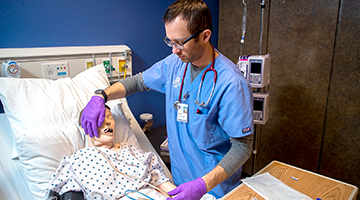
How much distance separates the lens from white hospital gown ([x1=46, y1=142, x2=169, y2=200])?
1.11 m

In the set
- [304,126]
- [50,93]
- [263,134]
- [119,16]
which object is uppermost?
[119,16]

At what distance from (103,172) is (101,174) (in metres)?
0.01

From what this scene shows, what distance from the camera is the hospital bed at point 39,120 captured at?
1131 millimetres

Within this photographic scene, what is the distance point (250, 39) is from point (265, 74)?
766 millimetres

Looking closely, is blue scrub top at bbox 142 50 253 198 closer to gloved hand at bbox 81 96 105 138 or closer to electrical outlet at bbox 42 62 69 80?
gloved hand at bbox 81 96 105 138

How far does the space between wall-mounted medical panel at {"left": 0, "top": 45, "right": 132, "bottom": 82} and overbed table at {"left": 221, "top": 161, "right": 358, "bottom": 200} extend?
3.91 feet

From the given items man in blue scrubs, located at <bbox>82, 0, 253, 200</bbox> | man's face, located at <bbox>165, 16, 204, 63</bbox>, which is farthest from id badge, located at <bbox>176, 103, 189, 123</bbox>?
man's face, located at <bbox>165, 16, 204, 63</bbox>

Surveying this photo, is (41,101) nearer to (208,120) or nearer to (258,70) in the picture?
(208,120)

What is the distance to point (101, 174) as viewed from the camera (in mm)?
1146

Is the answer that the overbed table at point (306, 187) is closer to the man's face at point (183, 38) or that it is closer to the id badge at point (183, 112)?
the id badge at point (183, 112)

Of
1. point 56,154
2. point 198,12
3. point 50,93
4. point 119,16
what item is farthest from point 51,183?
point 119,16

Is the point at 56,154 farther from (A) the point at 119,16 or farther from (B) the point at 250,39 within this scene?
(B) the point at 250,39

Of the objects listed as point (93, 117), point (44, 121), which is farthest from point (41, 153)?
point (93, 117)

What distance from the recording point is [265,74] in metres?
1.76
